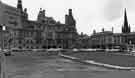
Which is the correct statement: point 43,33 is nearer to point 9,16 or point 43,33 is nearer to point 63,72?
point 63,72

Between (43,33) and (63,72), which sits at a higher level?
(43,33)

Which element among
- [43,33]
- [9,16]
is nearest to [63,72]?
[9,16]

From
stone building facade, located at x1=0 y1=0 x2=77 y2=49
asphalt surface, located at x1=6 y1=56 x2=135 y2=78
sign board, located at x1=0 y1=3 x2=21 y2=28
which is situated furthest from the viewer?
stone building facade, located at x1=0 y1=0 x2=77 y2=49

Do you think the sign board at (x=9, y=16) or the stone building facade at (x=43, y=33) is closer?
the sign board at (x=9, y=16)

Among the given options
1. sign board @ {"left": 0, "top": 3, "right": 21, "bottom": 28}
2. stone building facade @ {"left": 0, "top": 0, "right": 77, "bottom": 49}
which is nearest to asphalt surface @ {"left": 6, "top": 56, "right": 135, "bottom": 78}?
sign board @ {"left": 0, "top": 3, "right": 21, "bottom": 28}

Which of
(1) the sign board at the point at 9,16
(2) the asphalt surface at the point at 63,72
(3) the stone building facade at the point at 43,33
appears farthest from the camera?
(3) the stone building facade at the point at 43,33

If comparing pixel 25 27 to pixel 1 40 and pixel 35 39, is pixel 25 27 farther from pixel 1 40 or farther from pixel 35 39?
pixel 1 40

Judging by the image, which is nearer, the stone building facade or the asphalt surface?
the asphalt surface

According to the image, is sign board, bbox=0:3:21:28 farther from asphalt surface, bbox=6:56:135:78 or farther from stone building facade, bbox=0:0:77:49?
stone building facade, bbox=0:0:77:49

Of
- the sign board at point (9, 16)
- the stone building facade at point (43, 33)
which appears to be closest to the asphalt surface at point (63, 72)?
the sign board at point (9, 16)

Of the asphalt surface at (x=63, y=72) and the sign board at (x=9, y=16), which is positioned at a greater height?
the sign board at (x=9, y=16)

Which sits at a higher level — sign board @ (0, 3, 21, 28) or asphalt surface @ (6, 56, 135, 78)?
sign board @ (0, 3, 21, 28)

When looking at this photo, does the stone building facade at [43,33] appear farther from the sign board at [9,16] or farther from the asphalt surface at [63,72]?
the sign board at [9,16]

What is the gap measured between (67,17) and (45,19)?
19.8 m
